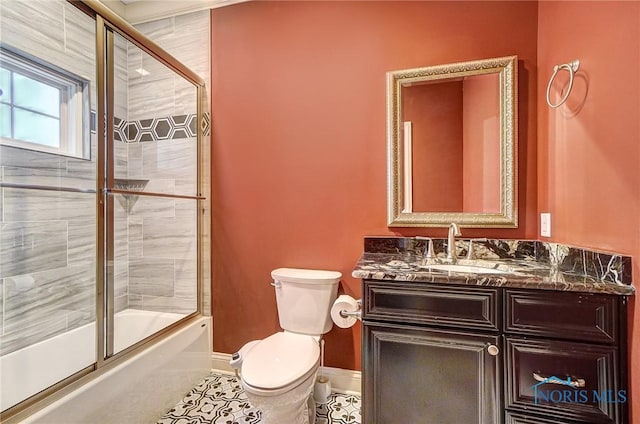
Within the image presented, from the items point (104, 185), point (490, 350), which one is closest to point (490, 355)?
point (490, 350)

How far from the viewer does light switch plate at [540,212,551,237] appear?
1455 millimetres

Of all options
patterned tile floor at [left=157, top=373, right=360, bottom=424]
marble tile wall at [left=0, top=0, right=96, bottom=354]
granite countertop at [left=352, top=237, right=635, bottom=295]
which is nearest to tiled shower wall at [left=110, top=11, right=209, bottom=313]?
marble tile wall at [left=0, top=0, right=96, bottom=354]

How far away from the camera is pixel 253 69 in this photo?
2.00 metres

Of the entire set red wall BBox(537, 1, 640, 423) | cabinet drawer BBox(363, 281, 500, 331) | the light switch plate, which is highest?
red wall BBox(537, 1, 640, 423)

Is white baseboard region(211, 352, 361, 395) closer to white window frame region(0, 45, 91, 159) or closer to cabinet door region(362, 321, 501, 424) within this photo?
cabinet door region(362, 321, 501, 424)

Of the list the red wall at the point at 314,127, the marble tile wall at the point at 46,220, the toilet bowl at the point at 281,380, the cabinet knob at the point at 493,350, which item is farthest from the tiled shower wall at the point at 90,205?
the cabinet knob at the point at 493,350

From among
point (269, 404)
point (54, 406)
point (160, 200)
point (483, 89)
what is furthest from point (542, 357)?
point (160, 200)

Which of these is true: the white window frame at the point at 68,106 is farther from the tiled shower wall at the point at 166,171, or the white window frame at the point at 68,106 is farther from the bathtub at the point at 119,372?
the bathtub at the point at 119,372

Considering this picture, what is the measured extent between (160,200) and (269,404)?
61.5 inches

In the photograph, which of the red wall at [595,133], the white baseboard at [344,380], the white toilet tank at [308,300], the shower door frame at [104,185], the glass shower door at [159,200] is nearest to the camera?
the red wall at [595,133]

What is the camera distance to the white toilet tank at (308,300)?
66.4 inches

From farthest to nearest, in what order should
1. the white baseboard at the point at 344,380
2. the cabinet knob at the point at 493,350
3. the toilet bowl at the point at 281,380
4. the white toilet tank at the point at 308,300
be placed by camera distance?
the white baseboard at the point at 344,380, the white toilet tank at the point at 308,300, the toilet bowl at the point at 281,380, the cabinet knob at the point at 493,350

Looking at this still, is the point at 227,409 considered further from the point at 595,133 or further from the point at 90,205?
the point at 595,133

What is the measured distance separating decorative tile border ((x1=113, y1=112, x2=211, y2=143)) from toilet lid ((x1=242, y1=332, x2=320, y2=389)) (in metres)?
1.48
